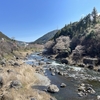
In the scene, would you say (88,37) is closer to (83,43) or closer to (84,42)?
(84,42)

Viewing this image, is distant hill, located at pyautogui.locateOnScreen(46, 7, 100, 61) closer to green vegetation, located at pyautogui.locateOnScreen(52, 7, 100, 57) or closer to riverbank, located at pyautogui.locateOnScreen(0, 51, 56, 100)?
green vegetation, located at pyautogui.locateOnScreen(52, 7, 100, 57)

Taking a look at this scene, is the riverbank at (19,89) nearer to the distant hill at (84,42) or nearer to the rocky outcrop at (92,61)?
the rocky outcrop at (92,61)

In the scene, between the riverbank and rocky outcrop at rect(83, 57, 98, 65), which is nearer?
the riverbank

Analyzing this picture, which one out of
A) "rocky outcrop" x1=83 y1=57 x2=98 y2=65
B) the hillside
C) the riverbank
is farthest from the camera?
the hillside

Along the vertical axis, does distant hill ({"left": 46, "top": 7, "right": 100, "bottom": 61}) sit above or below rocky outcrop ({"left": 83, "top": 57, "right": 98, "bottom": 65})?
above

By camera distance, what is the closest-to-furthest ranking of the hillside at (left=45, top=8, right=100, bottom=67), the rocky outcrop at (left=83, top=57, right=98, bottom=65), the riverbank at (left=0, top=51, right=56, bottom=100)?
the riverbank at (left=0, top=51, right=56, bottom=100) → the rocky outcrop at (left=83, top=57, right=98, bottom=65) → the hillside at (left=45, top=8, right=100, bottom=67)

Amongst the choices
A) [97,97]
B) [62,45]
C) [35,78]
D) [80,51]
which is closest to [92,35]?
[80,51]

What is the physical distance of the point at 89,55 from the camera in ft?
219

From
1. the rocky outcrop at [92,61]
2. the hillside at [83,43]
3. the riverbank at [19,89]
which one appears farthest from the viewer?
the hillside at [83,43]

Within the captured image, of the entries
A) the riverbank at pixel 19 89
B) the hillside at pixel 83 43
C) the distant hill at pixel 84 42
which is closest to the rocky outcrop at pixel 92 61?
the hillside at pixel 83 43

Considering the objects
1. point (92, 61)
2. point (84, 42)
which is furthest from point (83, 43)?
point (92, 61)

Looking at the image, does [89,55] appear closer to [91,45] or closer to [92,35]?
[91,45]

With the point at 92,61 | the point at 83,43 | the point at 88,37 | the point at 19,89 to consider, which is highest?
the point at 88,37

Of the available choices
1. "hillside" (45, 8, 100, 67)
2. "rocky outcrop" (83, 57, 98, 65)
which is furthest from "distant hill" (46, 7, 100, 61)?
"rocky outcrop" (83, 57, 98, 65)
